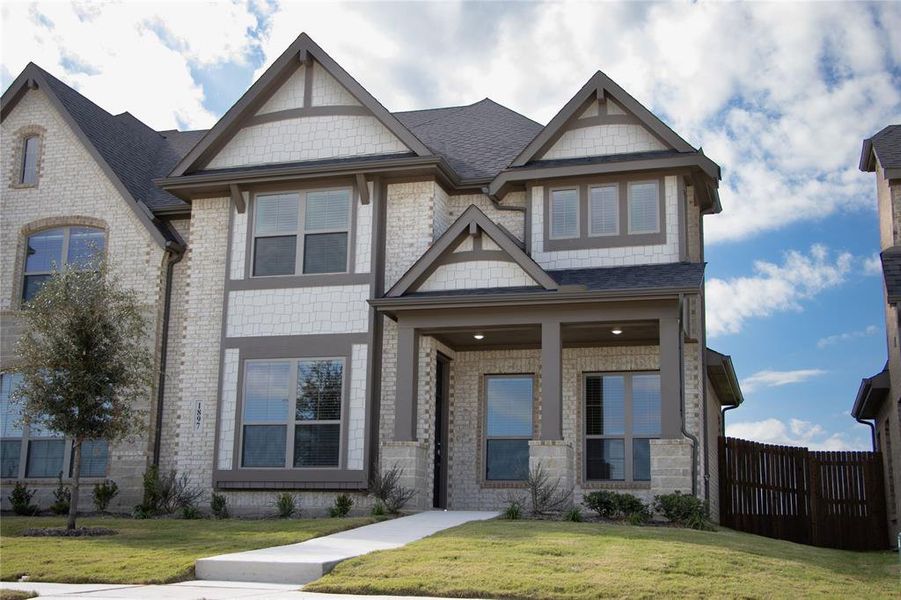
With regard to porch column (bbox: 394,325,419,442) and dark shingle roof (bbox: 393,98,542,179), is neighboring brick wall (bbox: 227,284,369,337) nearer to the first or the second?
porch column (bbox: 394,325,419,442)

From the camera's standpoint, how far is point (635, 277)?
19.0 meters

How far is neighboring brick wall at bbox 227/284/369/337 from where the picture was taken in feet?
67.4

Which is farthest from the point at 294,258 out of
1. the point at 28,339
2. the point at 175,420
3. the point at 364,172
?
the point at 28,339

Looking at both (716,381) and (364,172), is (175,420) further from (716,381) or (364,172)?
(716,381)

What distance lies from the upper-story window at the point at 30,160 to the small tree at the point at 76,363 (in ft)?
22.1

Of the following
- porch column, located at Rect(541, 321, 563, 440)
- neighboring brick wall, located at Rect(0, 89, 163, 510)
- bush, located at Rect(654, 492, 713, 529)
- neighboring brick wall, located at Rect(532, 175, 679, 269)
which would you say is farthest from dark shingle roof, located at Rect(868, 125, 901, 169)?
neighboring brick wall, located at Rect(0, 89, 163, 510)

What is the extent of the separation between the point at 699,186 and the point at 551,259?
3355 mm

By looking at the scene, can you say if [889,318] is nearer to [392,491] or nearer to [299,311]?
[392,491]

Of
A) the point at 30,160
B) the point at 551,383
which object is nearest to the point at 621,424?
the point at 551,383

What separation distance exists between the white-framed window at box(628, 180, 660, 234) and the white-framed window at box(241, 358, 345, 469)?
250 inches

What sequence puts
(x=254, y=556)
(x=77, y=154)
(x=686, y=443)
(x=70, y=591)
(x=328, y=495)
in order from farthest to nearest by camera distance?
(x=77, y=154)
(x=328, y=495)
(x=686, y=443)
(x=254, y=556)
(x=70, y=591)

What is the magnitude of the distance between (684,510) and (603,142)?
7619 millimetres

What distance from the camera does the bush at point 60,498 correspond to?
822 inches

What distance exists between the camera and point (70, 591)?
1123 centimetres
